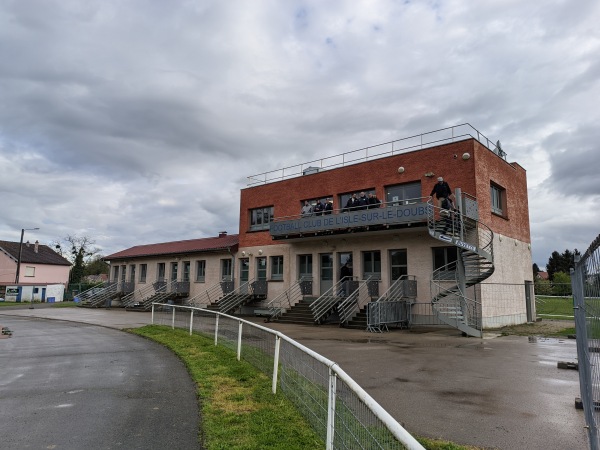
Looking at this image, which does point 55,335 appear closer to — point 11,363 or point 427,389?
point 11,363

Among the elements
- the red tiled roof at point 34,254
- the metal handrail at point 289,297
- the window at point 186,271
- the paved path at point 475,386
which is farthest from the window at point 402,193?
the red tiled roof at point 34,254

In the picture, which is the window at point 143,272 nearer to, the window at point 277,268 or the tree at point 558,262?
the window at point 277,268

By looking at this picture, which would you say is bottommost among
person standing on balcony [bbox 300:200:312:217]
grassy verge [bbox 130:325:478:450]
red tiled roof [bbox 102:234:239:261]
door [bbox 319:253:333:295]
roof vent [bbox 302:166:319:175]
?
grassy verge [bbox 130:325:478:450]

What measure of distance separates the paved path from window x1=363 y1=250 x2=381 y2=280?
24.4ft

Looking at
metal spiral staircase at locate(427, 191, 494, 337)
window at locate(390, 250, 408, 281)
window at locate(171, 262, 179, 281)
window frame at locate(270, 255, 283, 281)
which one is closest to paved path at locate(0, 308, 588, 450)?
metal spiral staircase at locate(427, 191, 494, 337)

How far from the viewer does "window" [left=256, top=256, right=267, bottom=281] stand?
27.4 metres

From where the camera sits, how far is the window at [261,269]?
90.0 feet

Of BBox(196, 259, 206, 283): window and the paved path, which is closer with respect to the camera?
the paved path

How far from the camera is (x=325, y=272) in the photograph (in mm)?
24188

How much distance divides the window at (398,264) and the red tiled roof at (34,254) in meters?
50.5

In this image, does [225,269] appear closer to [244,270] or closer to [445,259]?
[244,270]

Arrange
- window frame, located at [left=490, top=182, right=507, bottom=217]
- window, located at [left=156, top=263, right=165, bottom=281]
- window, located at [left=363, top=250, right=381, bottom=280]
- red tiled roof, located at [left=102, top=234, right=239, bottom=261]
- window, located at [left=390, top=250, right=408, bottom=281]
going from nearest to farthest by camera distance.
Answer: window, located at [left=390, top=250, right=408, bottom=281]
window frame, located at [left=490, top=182, right=507, bottom=217]
window, located at [left=363, top=250, right=381, bottom=280]
red tiled roof, located at [left=102, top=234, right=239, bottom=261]
window, located at [left=156, top=263, right=165, bottom=281]

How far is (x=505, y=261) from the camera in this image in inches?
826

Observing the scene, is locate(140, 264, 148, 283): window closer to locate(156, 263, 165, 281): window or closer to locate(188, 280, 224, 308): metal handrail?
locate(156, 263, 165, 281): window
